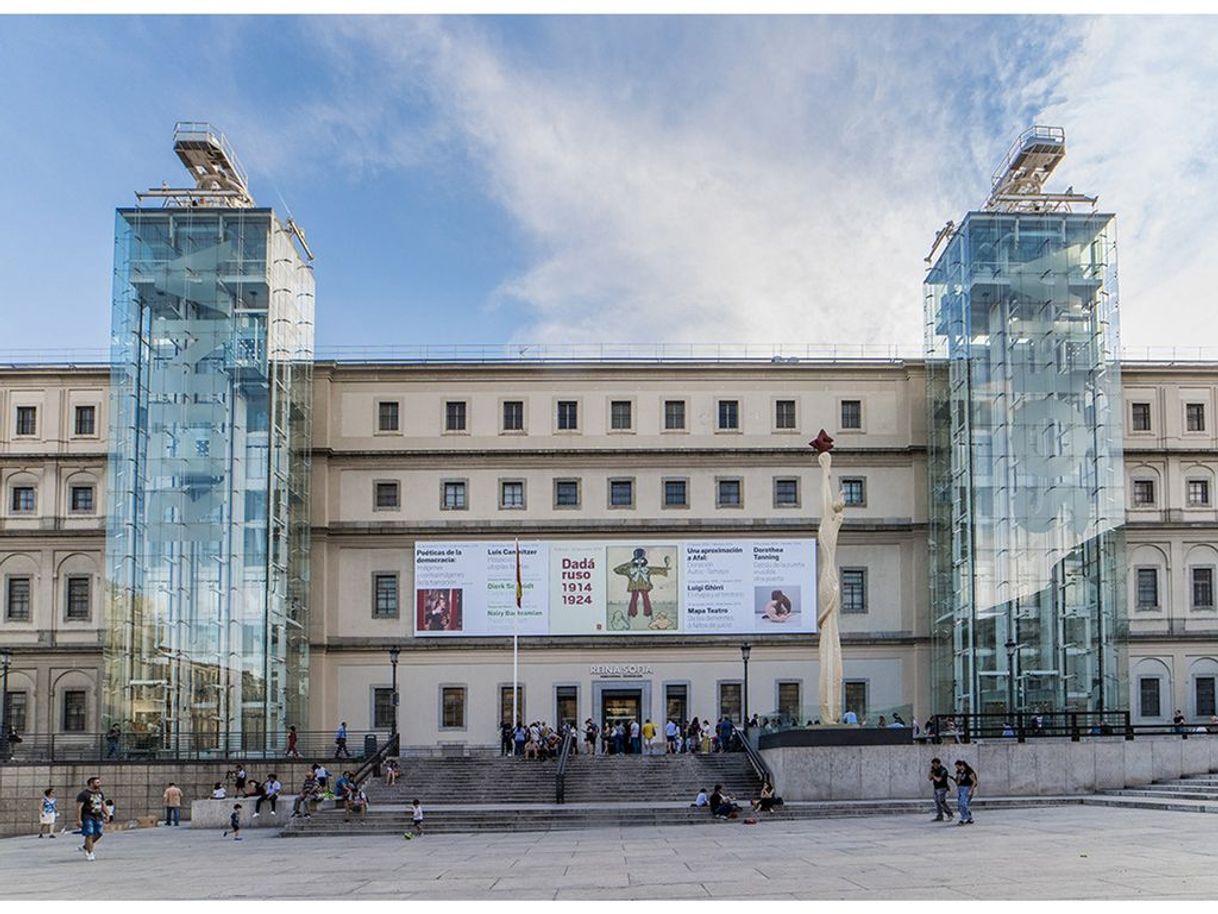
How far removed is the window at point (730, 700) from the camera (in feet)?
173

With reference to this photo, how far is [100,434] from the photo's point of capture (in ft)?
183

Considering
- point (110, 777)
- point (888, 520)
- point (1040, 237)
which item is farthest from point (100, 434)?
point (1040, 237)

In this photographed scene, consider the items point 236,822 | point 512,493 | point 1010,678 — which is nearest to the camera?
point 236,822

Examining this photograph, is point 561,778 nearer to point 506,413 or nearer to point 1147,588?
point 506,413

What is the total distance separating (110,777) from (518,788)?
1290 centimetres

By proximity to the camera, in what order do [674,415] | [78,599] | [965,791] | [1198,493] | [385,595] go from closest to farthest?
[965,791], [385,595], [674,415], [78,599], [1198,493]

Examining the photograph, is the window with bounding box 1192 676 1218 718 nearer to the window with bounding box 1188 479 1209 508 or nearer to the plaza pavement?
the window with bounding box 1188 479 1209 508

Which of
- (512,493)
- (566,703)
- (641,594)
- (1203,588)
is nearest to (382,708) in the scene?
(566,703)

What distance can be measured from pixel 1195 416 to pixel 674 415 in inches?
801

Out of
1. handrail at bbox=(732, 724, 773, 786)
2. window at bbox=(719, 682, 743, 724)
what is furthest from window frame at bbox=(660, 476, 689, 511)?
handrail at bbox=(732, 724, 773, 786)

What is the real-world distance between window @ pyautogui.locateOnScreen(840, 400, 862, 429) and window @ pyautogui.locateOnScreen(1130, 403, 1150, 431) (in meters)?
11.0

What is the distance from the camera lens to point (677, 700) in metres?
53.1

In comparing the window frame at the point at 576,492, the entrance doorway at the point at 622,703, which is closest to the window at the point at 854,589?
the entrance doorway at the point at 622,703

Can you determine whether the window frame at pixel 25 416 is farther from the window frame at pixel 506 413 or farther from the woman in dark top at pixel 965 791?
the woman in dark top at pixel 965 791
